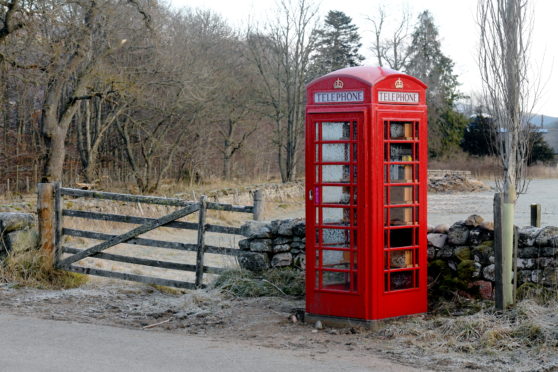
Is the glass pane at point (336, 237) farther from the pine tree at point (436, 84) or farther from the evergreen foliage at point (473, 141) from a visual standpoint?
the evergreen foliage at point (473, 141)

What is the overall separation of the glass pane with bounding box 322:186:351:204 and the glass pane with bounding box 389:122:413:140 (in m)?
0.73

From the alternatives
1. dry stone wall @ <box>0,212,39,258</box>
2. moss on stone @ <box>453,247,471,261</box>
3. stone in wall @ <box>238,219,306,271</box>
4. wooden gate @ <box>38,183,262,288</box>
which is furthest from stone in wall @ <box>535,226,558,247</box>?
dry stone wall @ <box>0,212,39,258</box>

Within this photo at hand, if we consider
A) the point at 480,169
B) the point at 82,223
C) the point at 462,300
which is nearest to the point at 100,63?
the point at 82,223

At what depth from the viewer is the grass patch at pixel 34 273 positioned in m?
9.35

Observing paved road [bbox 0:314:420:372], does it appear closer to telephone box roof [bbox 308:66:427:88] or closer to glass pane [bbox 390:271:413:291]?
glass pane [bbox 390:271:413:291]

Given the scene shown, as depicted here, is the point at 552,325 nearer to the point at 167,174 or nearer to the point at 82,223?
the point at 82,223

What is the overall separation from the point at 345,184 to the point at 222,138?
2811 centimetres

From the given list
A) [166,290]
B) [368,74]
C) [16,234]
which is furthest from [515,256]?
[16,234]

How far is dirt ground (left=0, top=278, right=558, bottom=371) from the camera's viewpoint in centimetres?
592

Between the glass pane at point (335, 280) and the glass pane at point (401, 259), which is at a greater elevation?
→ the glass pane at point (401, 259)

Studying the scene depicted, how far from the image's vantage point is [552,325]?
6.27 m

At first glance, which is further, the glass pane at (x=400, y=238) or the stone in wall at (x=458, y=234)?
the stone in wall at (x=458, y=234)

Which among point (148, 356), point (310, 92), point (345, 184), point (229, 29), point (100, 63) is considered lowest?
point (148, 356)

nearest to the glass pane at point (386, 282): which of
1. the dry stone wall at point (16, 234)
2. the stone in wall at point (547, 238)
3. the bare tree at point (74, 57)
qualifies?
the stone in wall at point (547, 238)
